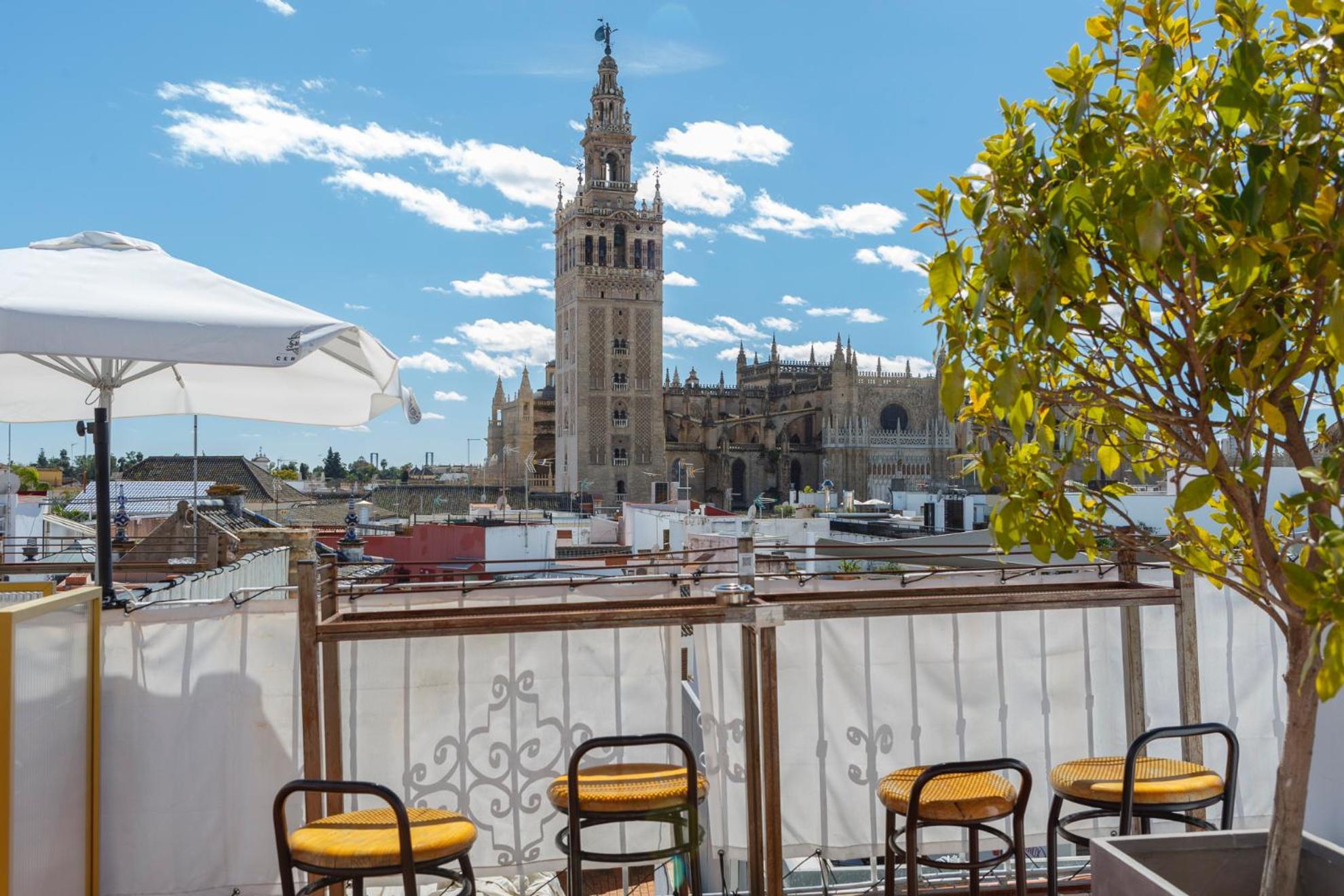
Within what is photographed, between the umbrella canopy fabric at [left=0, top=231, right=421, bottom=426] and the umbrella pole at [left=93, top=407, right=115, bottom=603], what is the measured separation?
35 cm

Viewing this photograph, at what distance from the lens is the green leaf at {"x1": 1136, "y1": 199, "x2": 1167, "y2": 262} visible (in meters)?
1.88

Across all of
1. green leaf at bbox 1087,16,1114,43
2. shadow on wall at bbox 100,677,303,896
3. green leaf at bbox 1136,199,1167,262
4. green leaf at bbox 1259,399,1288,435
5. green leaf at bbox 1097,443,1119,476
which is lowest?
shadow on wall at bbox 100,677,303,896

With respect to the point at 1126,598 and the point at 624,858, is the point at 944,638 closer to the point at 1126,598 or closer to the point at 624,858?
the point at 1126,598

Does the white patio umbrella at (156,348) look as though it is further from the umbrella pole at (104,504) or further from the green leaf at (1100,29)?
the green leaf at (1100,29)

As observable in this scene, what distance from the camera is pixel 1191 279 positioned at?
2236mm

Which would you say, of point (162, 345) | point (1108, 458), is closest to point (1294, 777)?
point (1108, 458)

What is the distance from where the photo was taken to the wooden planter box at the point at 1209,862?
2430 mm

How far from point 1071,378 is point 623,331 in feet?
198

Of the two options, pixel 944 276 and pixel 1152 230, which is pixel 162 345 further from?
pixel 1152 230

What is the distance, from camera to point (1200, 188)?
2068 mm

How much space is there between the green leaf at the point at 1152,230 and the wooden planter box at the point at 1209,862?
53.3 inches

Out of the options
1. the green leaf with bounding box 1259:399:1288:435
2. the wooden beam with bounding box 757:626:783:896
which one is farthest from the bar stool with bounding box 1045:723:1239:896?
the green leaf with bounding box 1259:399:1288:435

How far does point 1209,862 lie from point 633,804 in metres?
1.42

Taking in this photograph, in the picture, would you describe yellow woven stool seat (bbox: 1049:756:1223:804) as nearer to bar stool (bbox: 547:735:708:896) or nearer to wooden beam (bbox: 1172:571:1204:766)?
wooden beam (bbox: 1172:571:1204:766)
